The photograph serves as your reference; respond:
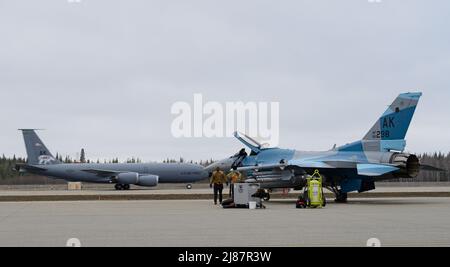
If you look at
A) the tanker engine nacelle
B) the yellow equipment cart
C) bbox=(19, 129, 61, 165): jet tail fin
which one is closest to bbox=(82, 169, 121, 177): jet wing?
the tanker engine nacelle

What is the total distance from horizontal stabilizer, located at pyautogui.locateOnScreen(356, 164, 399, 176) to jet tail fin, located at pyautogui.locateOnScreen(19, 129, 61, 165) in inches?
1854

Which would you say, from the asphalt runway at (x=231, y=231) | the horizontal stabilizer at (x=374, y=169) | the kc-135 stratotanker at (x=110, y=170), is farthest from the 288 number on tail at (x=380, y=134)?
the kc-135 stratotanker at (x=110, y=170)

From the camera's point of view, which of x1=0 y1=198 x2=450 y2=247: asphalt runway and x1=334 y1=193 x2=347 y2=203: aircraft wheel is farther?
x1=334 y1=193 x2=347 y2=203: aircraft wheel

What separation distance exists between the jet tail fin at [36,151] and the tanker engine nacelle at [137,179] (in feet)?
36.4

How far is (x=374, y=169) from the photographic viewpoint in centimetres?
2536

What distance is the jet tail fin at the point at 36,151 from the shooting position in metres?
65.9

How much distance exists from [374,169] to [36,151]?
48.8m

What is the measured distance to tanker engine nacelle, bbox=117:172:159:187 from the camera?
194 ft

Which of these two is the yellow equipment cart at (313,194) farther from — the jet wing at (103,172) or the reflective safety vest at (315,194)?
the jet wing at (103,172)

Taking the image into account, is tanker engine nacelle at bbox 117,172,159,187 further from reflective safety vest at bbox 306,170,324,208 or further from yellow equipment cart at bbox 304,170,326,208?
reflective safety vest at bbox 306,170,324,208

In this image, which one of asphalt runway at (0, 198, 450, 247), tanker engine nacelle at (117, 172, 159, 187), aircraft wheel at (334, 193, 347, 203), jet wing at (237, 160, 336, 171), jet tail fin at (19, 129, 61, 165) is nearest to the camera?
asphalt runway at (0, 198, 450, 247)
